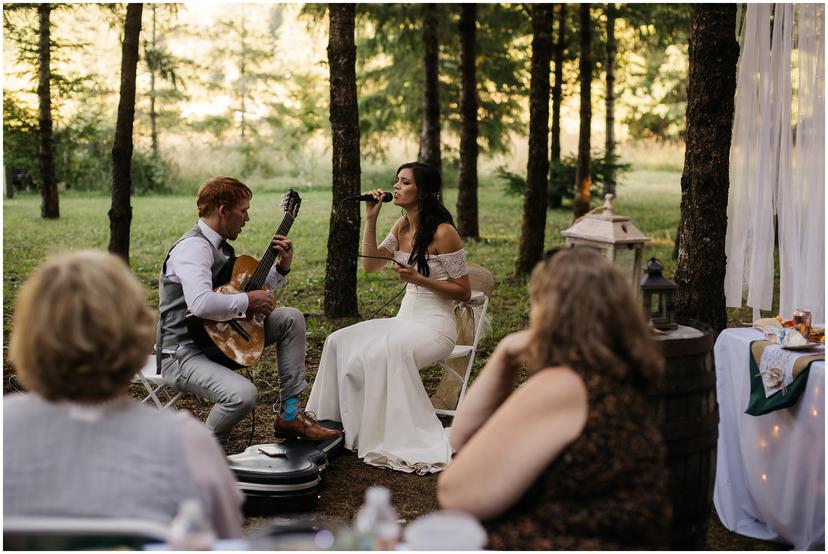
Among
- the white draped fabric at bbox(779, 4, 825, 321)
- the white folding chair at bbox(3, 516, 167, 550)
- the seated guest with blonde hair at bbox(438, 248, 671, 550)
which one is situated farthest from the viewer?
the white draped fabric at bbox(779, 4, 825, 321)

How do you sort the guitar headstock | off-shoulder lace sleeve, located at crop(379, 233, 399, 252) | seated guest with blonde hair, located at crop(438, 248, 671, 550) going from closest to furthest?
seated guest with blonde hair, located at crop(438, 248, 671, 550), the guitar headstock, off-shoulder lace sleeve, located at crop(379, 233, 399, 252)

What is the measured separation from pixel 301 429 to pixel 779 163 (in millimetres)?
3132

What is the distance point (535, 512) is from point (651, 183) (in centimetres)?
2591

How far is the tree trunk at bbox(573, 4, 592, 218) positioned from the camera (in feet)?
47.6

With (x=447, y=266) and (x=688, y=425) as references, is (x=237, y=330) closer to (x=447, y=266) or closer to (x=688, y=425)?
(x=447, y=266)

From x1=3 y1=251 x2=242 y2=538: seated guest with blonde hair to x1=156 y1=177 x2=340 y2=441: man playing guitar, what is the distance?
2.04 m

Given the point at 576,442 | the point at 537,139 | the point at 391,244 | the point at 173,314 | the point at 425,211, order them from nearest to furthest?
the point at 576,442 < the point at 173,314 < the point at 425,211 < the point at 391,244 < the point at 537,139

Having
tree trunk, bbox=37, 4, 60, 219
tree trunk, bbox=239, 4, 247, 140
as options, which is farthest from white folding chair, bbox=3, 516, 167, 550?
tree trunk, bbox=239, 4, 247, 140

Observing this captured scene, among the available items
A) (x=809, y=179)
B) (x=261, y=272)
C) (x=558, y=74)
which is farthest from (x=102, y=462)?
(x=558, y=74)

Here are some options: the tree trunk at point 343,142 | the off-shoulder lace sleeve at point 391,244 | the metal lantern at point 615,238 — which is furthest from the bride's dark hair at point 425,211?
the tree trunk at point 343,142

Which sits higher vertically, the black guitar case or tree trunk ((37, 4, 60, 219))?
tree trunk ((37, 4, 60, 219))

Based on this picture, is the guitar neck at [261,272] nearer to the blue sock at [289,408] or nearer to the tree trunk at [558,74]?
the blue sock at [289,408]

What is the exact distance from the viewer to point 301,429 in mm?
4574

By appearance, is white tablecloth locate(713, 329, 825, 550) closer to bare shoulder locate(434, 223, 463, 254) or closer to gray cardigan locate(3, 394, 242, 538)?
bare shoulder locate(434, 223, 463, 254)
